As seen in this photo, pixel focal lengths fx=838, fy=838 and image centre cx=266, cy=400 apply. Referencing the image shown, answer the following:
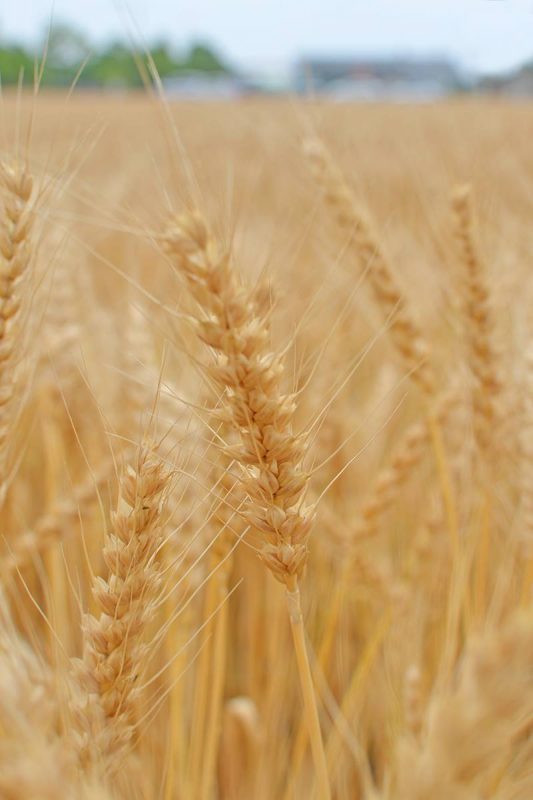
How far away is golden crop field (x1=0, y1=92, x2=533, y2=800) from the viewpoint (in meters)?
0.56

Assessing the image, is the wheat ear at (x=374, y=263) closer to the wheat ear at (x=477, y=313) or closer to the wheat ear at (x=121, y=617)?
the wheat ear at (x=477, y=313)

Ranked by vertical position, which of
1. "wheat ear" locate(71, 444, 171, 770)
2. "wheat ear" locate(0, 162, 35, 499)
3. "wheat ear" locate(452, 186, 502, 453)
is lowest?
"wheat ear" locate(71, 444, 171, 770)

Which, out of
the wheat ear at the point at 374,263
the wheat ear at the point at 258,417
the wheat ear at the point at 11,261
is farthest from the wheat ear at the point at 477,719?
the wheat ear at the point at 374,263

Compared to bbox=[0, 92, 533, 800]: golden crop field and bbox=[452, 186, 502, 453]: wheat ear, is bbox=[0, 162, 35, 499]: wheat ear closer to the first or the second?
bbox=[0, 92, 533, 800]: golden crop field

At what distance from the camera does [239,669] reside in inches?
62.9

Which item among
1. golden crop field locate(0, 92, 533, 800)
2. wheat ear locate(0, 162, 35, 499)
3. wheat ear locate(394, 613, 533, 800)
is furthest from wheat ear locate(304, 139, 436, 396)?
wheat ear locate(394, 613, 533, 800)

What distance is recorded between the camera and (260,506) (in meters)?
0.57

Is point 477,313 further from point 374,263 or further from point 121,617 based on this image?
→ point 121,617

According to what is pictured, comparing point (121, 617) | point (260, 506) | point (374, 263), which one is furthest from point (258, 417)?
point (374, 263)

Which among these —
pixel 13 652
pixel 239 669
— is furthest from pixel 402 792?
→ pixel 239 669

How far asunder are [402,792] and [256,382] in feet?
0.86

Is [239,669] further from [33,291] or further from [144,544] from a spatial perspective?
[144,544]

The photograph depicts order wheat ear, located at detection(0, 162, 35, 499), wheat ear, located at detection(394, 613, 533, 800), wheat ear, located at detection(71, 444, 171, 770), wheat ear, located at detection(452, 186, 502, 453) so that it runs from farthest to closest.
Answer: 1. wheat ear, located at detection(452, 186, 502, 453)
2. wheat ear, located at detection(0, 162, 35, 499)
3. wheat ear, located at detection(71, 444, 171, 770)
4. wheat ear, located at detection(394, 613, 533, 800)

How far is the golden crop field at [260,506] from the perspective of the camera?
1.85 ft
